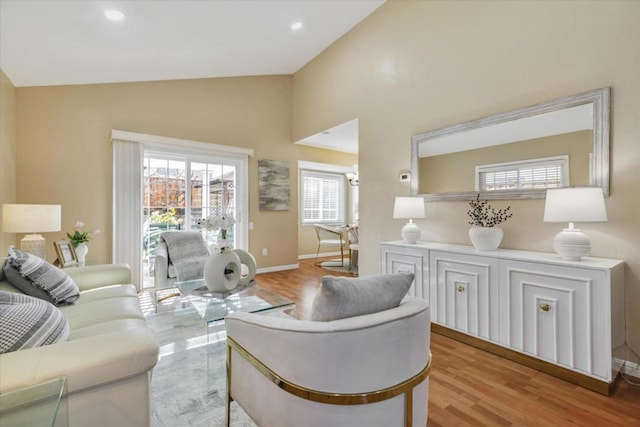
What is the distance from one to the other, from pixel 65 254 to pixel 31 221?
0.44 meters

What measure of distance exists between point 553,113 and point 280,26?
9.95 ft

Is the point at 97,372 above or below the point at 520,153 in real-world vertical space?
below

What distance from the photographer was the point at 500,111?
2.53 metres

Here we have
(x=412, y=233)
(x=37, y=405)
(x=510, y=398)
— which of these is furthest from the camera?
(x=412, y=233)

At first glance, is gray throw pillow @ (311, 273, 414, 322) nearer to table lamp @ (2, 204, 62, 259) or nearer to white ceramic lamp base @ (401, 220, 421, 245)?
white ceramic lamp base @ (401, 220, 421, 245)

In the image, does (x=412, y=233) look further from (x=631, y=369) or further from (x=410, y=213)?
(x=631, y=369)

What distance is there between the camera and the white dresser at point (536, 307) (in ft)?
5.58

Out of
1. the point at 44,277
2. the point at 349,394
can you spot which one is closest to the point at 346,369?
the point at 349,394

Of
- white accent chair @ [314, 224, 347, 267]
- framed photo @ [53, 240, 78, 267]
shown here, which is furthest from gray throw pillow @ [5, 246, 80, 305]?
white accent chair @ [314, 224, 347, 267]

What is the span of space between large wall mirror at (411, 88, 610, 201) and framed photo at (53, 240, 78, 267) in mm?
3580

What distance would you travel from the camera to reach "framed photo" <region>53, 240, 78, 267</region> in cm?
272

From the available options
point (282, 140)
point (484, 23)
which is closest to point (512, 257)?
point (484, 23)

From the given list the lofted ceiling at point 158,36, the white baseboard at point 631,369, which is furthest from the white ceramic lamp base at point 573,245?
the lofted ceiling at point 158,36

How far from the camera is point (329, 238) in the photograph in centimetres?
698
